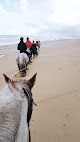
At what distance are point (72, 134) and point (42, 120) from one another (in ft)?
2.19

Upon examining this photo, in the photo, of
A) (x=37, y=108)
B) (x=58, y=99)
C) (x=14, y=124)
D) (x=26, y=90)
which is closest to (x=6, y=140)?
(x=14, y=124)

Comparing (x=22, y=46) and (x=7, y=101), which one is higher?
(x=22, y=46)

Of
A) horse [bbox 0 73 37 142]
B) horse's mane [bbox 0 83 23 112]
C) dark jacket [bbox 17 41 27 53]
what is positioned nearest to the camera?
horse [bbox 0 73 37 142]

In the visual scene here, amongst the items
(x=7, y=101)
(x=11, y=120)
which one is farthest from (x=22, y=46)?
(x=11, y=120)

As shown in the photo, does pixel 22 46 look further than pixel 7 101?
Yes

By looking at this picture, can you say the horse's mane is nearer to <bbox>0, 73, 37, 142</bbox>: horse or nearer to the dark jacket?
<bbox>0, 73, 37, 142</bbox>: horse

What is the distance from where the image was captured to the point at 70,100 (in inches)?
118

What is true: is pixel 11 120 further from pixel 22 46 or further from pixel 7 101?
pixel 22 46

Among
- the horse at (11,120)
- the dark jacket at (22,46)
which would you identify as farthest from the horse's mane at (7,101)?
the dark jacket at (22,46)

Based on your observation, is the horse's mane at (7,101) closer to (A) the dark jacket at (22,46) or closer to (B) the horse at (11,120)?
(B) the horse at (11,120)

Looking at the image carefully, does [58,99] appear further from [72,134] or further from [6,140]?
[6,140]

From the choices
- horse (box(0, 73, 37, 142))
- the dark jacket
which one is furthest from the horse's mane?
the dark jacket

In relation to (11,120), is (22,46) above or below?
above

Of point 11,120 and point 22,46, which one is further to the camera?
point 22,46
